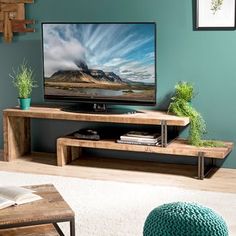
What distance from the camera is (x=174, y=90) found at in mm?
5305

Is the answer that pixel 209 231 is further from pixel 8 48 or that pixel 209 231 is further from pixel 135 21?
pixel 8 48

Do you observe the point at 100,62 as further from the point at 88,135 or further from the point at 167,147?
the point at 167,147

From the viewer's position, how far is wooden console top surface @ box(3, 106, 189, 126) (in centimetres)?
496

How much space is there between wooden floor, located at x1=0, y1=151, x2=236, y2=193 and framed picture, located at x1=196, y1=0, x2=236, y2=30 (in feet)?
4.28

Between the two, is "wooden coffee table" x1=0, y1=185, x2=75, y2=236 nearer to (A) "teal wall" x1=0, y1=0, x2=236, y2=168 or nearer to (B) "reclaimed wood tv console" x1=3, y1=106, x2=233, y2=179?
(B) "reclaimed wood tv console" x1=3, y1=106, x2=233, y2=179

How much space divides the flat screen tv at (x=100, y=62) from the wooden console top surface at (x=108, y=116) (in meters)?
0.14

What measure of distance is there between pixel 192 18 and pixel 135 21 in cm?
55

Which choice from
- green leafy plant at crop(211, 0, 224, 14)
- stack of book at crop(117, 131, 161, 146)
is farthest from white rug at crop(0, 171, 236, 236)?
green leafy plant at crop(211, 0, 224, 14)

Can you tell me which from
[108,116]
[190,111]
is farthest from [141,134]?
[190,111]

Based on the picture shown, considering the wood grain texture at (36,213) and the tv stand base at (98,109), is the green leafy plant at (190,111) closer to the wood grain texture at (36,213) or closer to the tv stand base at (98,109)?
the tv stand base at (98,109)

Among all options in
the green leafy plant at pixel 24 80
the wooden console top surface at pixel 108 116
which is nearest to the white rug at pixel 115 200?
the wooden console top surface at pixel 108 116

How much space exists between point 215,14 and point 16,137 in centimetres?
229

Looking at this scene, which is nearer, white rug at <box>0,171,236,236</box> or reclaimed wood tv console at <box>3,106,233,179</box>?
white rug at <box>0,171,236,236</box>

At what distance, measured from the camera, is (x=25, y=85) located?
5.52m
